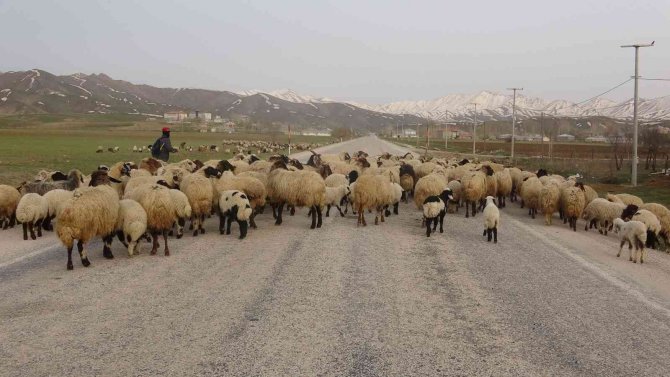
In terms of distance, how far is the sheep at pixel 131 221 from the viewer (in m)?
9.59

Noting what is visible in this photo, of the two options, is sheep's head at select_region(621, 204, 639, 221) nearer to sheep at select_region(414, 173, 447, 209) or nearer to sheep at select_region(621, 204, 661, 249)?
sheep at select_region(621, 204, 661, 249)

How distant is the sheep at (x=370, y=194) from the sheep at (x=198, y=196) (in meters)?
4.11

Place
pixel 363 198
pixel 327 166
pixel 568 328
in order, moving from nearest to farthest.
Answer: pixel 568 328
pixel 363 198
pixel 327 166

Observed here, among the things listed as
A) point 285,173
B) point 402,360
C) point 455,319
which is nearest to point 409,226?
point 285,173

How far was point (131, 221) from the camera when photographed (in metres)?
9.59

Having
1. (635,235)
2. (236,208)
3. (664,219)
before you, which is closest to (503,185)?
(664,219)

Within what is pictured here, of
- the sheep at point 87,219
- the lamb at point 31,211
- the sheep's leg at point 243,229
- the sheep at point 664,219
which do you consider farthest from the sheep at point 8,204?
the sheep at point 664,219

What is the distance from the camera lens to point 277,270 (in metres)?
8.86

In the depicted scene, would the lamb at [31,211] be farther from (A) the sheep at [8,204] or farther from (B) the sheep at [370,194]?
(B) the sheep at [370,194]

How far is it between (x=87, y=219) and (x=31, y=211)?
3.73 meters

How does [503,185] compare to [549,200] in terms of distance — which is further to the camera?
[503,185]

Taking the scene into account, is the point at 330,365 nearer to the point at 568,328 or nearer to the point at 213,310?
the point at 213,310

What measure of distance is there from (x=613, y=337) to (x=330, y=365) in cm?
371

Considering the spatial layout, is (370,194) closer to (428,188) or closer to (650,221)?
(428,188)
